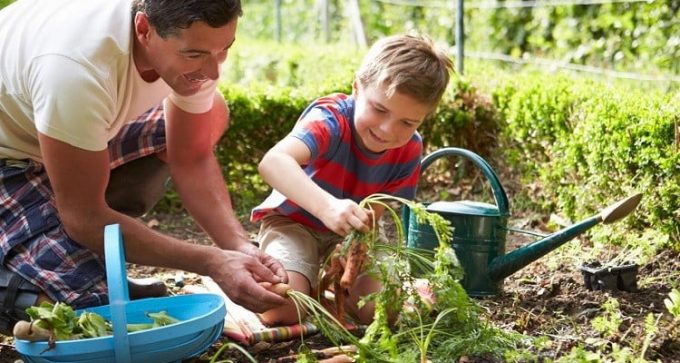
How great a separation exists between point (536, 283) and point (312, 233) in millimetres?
930

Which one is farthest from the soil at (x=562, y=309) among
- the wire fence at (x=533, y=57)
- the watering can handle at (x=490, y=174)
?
the wire fence at (x=533, y=57)

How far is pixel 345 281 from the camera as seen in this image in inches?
117

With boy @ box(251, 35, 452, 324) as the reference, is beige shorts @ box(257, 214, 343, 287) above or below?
below

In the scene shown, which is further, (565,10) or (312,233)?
(565,10)

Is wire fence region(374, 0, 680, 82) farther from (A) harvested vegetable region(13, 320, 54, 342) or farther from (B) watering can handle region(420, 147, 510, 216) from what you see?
(A) harvested vegetable region(13, 320, 54, 342)

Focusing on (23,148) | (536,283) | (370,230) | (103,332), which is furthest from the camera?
(536,283)

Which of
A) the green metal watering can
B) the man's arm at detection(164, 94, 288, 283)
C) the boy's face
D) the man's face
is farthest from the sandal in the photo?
the green metal watering can

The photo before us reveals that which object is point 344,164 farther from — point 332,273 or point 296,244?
point 332,273

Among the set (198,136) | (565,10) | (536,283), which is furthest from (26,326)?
(565,10)

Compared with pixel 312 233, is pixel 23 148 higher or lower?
higher

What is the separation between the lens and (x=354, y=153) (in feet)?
11.5

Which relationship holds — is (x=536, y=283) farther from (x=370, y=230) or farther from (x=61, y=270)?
(x=61, y=270)

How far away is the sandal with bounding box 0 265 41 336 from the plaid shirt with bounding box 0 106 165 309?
23 mm

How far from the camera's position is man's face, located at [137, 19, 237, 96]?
2.82 meters
